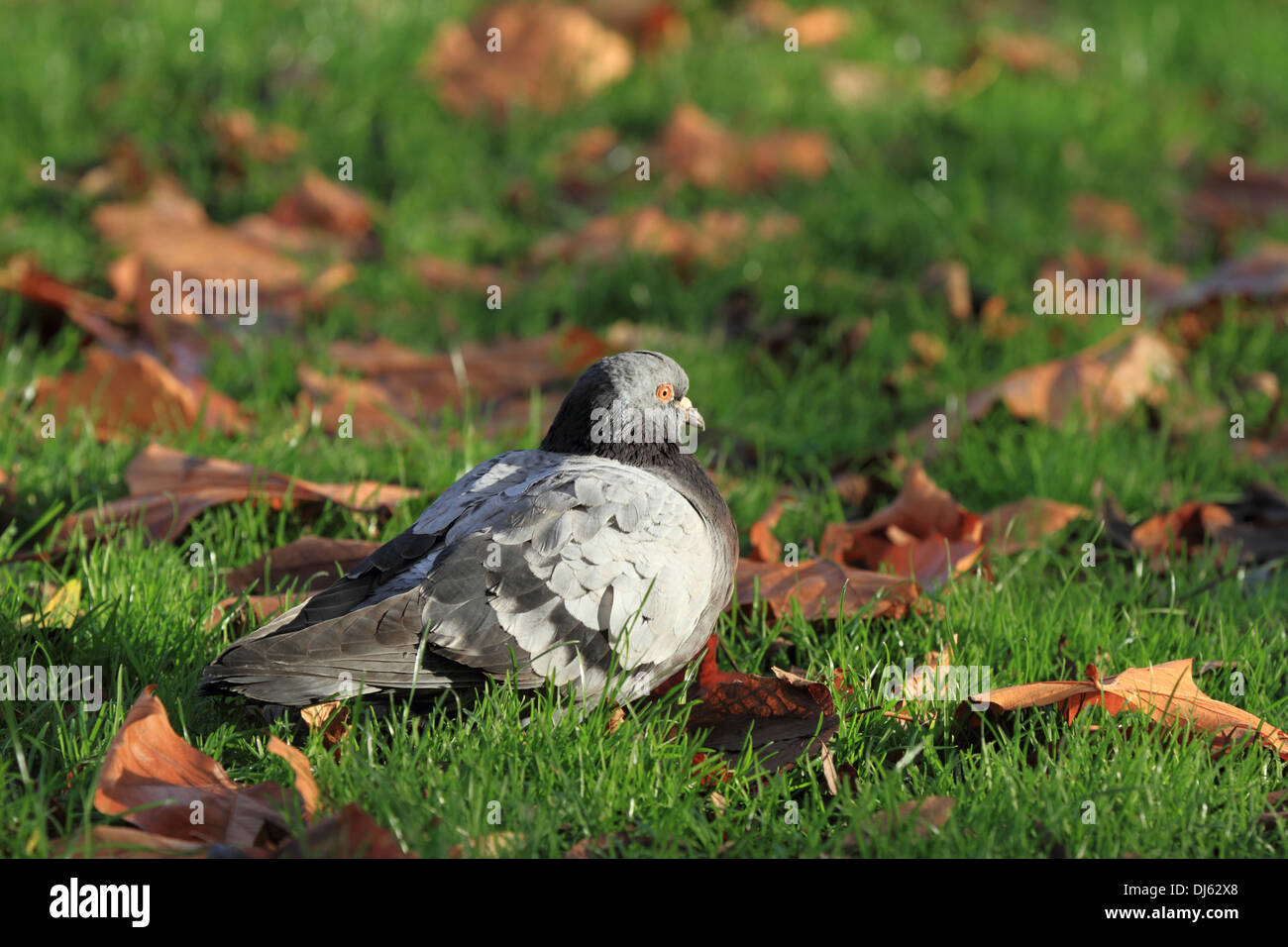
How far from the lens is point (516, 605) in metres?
3.10

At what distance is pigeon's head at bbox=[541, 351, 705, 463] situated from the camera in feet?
11.7

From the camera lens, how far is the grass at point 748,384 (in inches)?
113

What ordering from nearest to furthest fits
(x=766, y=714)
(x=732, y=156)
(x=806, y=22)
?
(x=766, y=714)
(x=732, y=156)
(x=806, y=22)

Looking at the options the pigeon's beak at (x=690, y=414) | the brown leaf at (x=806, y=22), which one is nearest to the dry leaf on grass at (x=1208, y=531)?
the pigeon's beak at (x=690, y=414)

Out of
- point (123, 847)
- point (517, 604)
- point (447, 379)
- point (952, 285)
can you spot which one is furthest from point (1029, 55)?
point (123, 847)

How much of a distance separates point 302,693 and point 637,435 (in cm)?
113

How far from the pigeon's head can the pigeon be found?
0.72ft

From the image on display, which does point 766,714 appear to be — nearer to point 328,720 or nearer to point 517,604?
point 517,604

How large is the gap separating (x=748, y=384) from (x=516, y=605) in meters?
2.70

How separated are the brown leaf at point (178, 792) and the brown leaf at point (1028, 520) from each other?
7.77 feet

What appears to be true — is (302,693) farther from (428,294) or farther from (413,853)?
(428,294)

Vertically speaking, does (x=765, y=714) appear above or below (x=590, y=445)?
below

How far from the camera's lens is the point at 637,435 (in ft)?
11.8

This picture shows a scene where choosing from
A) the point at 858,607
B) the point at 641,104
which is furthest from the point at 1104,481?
the point at 641,104
